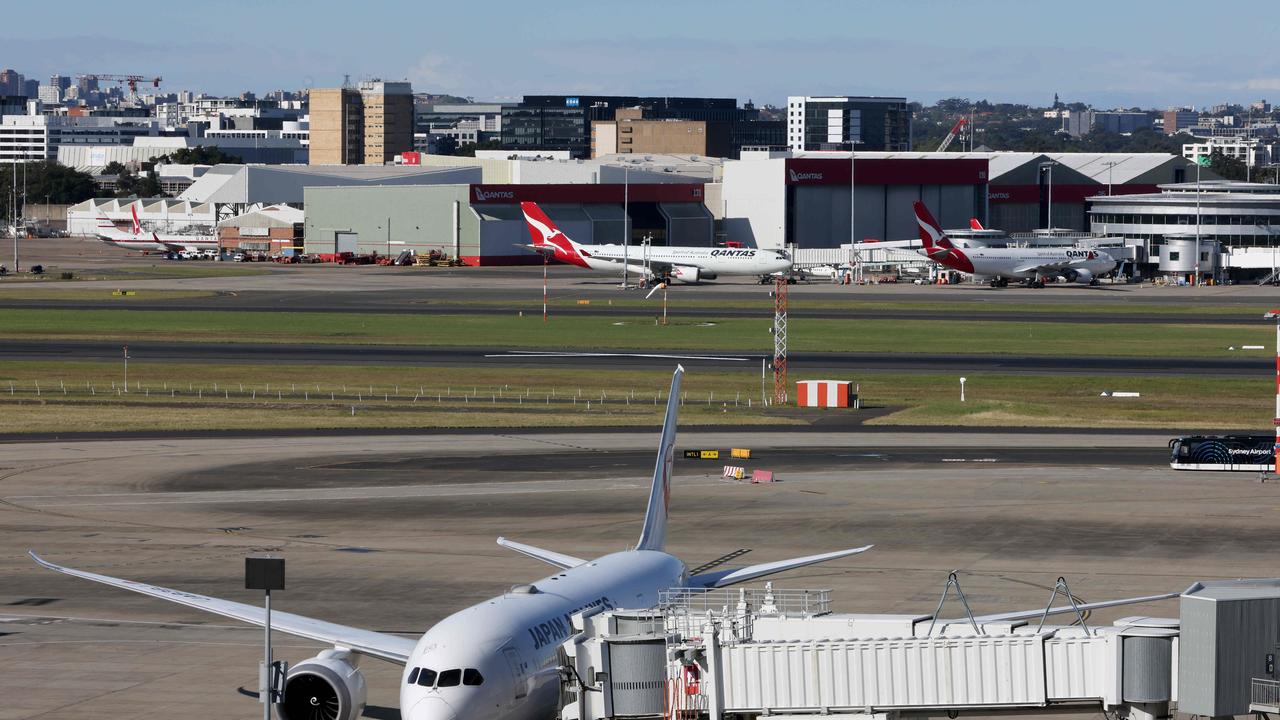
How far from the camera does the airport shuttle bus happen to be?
67.1m

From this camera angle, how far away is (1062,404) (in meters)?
88.4

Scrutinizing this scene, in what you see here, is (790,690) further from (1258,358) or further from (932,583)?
(1258,358)

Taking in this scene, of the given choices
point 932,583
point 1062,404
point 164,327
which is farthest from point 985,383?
point 164,327

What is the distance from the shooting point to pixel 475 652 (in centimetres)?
2648

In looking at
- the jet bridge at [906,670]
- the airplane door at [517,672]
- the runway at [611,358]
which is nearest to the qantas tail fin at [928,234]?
the runway at [611,358]

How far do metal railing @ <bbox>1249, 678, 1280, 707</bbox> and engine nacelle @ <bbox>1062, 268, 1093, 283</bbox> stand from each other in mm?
172194

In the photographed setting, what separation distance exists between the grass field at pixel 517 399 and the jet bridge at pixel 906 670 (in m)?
55.1

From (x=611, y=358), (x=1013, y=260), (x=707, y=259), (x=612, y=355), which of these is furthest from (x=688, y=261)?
(x=611, y=358)

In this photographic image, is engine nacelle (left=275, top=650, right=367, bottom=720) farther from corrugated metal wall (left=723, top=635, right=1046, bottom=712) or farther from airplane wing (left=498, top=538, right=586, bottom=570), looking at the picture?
airplane wing (left=498, top=538, right=586, bottom=570)

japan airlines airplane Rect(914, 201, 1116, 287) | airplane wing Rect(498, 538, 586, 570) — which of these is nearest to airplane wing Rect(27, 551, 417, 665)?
airplane wing Rect(498, 538, 586, 570)

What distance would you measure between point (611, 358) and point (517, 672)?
84.4 metres

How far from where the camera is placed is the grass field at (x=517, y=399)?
82625 mm

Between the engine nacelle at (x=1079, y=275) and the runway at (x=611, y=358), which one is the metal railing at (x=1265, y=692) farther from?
the engine nacelle at (x=1079, y=275)

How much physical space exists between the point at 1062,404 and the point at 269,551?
51.3m
